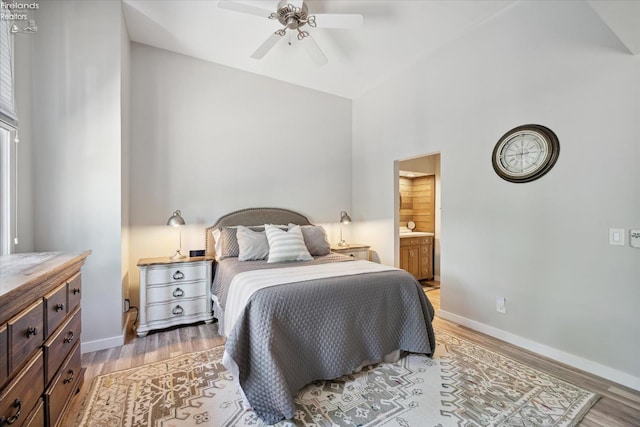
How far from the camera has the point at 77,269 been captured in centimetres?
179

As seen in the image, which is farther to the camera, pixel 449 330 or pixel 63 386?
pixel 449 330

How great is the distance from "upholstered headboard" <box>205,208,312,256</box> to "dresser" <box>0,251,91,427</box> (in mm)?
1758

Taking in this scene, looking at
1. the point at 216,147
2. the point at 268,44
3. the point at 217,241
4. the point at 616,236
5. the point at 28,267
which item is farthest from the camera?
the point at 216,147

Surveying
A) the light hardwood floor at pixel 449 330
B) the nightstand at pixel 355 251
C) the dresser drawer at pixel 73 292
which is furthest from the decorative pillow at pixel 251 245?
the dresser drawer at pixel 73 292

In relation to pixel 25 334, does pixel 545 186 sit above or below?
above

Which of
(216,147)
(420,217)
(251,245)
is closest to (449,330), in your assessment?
(251,245)

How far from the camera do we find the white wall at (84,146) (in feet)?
7.76

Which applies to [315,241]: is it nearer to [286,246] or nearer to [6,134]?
[286,246]

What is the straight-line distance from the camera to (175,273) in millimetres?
3062

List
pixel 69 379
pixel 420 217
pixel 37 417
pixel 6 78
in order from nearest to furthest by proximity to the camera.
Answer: pixel 37 417 < pixel 69 379 < pixel 6 78 < pixel 420 217

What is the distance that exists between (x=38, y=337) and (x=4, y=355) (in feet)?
1.01

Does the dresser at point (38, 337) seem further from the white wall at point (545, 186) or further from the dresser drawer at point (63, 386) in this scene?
→ the white wall at point (545, 186)

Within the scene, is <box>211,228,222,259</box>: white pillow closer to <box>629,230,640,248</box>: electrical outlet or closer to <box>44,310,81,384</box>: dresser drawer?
<box>44,310,81,384</box>: dresser drawer

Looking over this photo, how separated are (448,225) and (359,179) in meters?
1.79
